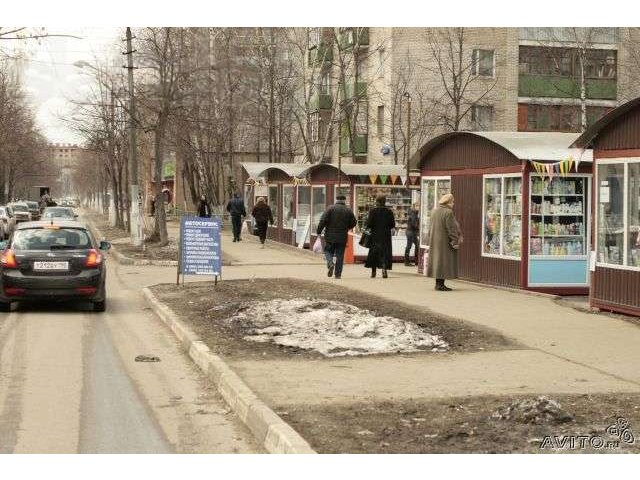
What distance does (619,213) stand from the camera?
1544 cm

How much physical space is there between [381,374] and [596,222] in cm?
726

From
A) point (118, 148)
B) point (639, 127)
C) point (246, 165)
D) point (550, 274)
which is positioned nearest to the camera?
point (639, 127)

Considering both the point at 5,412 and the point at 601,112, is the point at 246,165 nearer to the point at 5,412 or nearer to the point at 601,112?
the point at 601,112

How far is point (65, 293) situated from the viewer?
15.9 metres

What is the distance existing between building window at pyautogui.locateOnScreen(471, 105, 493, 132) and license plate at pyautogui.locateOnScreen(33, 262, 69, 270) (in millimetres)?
38681

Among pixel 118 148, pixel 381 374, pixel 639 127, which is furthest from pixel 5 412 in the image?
pixel 118 148

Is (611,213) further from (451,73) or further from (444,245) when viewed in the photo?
(451,73)

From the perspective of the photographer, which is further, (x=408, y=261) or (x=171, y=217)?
(x=171, y=217)

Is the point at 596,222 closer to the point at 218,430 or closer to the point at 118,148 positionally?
the point at 218,430

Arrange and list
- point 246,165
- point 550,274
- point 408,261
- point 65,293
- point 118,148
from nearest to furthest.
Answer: point 65,293 → point 550,274 → point 408,261 → point 246,165 → point 118,148

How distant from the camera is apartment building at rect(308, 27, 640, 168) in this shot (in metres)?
50.7

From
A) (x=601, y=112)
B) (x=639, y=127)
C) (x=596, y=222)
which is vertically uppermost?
(x=601, y=112)

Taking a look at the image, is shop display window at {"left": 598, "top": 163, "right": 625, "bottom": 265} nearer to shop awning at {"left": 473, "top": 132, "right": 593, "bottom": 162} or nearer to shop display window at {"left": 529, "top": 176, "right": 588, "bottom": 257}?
shop awning at {"left": 473, "top": 132, "right": 593, "bottom": 162}

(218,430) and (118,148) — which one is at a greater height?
(118,148)
